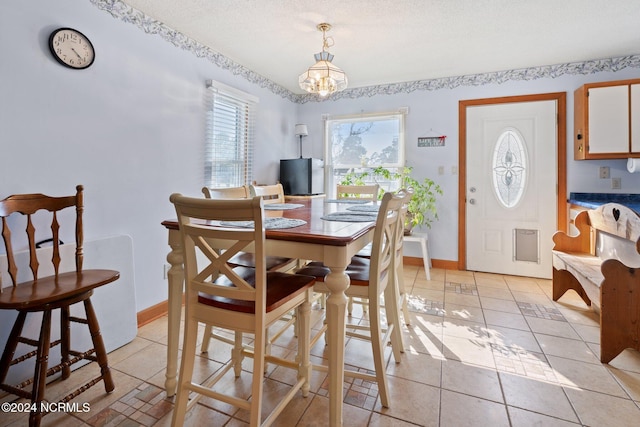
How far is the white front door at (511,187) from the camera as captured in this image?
343cm

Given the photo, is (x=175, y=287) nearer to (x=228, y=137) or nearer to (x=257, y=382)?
(x=257, y=382)

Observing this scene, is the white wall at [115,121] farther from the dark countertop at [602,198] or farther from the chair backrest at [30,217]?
the chair backrest at [30,217]

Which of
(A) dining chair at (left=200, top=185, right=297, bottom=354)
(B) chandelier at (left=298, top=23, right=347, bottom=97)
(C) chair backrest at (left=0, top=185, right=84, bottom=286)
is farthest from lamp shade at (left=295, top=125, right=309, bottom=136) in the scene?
(C) chair backrest at (left=0, top=185, right=84, bottom=286)

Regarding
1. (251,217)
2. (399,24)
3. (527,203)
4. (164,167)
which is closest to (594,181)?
(527,203)

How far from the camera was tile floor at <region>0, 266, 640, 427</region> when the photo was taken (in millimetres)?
1425

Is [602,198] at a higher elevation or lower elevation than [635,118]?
lower

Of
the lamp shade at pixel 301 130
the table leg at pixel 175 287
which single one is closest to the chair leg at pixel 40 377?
the table leg at pixel 175 287

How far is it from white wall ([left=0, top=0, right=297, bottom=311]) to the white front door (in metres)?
2.97

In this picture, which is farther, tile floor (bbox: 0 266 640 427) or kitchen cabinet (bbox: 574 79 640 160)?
kitchen cabinet (bbox: 574 79 640 160)

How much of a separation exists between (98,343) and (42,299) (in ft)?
1.29

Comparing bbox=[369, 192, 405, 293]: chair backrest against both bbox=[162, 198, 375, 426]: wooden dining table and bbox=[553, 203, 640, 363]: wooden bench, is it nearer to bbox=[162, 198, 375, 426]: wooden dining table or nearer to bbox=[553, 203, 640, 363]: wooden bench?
bbox=[162, 198, 375, 426]: wooden dining table

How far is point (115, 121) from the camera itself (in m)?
2.15

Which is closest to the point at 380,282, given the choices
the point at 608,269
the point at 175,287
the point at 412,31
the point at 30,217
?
the point at 175,287

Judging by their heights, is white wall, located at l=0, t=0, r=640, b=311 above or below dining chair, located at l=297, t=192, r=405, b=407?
above
